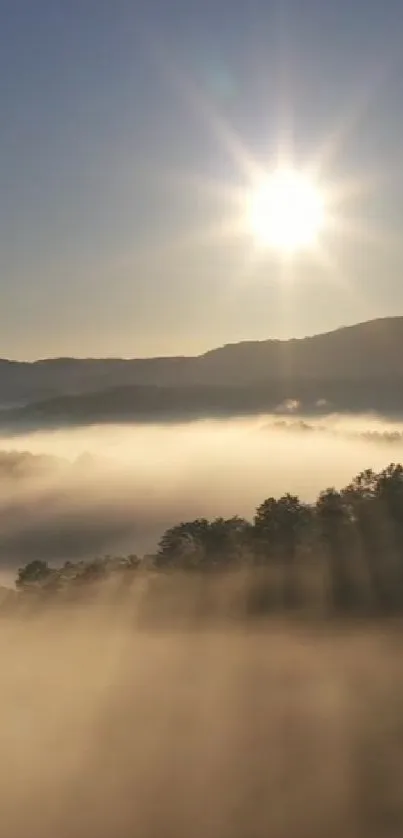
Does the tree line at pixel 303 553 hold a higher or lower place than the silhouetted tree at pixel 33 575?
lower

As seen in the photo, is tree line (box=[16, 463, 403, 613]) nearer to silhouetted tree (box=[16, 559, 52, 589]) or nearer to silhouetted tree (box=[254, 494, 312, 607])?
silhouetted tree (box=[254, 494, 312, 607])

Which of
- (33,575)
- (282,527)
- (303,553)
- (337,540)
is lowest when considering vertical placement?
(303,553)

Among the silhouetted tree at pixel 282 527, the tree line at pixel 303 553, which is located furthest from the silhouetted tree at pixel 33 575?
the silhouetted tree at pixel 282 527

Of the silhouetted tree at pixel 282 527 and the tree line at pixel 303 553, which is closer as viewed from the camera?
the tree line at pixel 303 553

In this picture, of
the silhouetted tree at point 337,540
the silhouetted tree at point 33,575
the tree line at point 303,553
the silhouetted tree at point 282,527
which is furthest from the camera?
the silhouetted tree at point 33,575

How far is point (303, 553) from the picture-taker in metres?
30.5

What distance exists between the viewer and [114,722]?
14594 millimetres

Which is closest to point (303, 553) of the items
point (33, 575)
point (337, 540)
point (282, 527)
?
point (337, 540)

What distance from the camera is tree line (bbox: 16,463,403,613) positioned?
24625 mm

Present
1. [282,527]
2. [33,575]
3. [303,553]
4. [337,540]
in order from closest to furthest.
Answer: [303,553]
[337,540]
[282,527]
[33,575]

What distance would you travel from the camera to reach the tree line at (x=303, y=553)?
24.6m

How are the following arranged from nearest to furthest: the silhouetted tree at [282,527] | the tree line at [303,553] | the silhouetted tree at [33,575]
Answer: the tree line at [303,553]
the silhouetted tree at [282,527]
the silhouetted tree at [33,575]

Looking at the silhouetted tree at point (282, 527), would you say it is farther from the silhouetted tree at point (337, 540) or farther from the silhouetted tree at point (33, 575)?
the silhouetted tree at point (33, 575)

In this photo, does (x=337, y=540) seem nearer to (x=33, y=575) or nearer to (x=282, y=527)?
Answer: (x=282, y=527)
